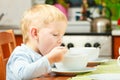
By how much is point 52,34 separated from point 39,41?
78 millimetres

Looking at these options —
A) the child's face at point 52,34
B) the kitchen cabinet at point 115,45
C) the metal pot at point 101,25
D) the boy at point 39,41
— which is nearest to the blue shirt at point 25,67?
the boy at point 39,41

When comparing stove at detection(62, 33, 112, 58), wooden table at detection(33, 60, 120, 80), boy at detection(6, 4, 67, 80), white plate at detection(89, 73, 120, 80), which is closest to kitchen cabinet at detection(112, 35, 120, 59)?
stove at detection(62, 33, 112, 58)

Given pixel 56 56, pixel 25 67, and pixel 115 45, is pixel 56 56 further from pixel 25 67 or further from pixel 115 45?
pixel 115 45

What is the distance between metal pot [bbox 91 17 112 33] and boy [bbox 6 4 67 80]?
62.3 inches

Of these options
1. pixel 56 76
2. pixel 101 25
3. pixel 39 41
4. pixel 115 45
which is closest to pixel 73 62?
pixel 56 76

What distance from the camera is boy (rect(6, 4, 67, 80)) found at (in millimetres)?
1292

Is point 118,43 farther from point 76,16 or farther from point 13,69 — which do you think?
point 13,69

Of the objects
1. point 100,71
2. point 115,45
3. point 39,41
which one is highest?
Answer: point 39,41

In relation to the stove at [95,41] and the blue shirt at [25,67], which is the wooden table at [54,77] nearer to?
the blue shirt at [25,67]

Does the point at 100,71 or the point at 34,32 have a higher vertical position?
the point at 34,32

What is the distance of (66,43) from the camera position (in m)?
2.97

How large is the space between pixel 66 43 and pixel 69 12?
26.3 inches

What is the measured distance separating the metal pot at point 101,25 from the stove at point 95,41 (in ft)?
0.40

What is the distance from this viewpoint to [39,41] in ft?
4.78
